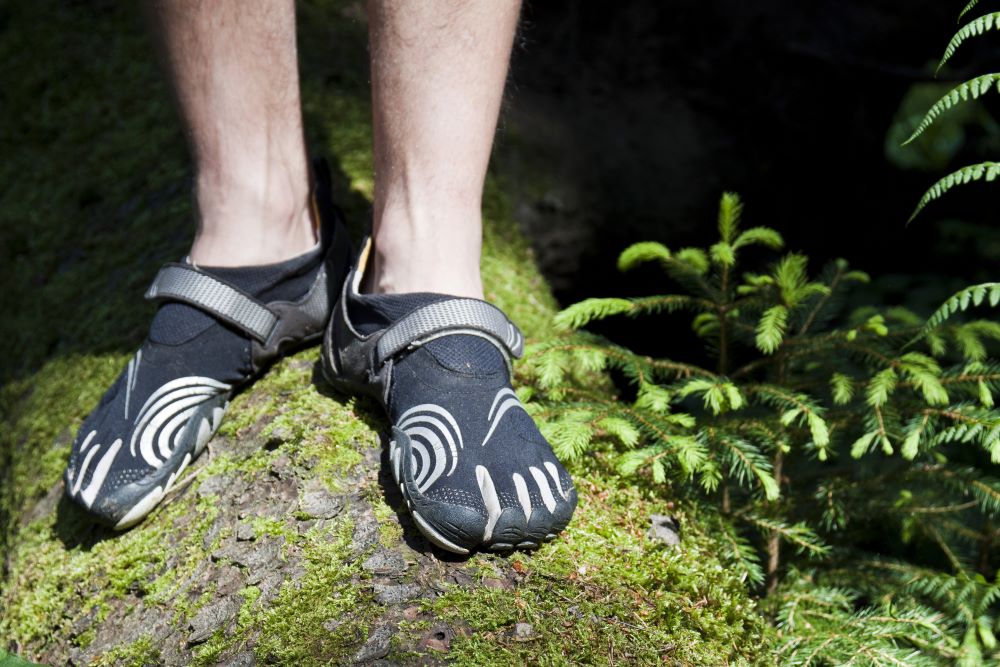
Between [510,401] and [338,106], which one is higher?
[510,401]

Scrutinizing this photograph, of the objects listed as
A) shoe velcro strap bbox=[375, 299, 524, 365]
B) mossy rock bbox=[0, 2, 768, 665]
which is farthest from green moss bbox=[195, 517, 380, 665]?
shoe velcro strap bbox=[375, 299, 524, 365]

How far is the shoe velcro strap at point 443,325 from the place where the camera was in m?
1.73

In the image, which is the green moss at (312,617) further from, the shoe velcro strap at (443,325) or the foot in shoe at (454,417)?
the shoe velcro strap at (443,325)

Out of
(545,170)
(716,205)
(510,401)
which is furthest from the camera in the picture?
(716,205)

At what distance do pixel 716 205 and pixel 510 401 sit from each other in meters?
2.75

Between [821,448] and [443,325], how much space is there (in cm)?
87

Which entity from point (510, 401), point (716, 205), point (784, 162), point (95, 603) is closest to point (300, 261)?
point (510, 401)

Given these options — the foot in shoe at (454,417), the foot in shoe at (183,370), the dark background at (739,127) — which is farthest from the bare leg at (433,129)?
the dark background at (739,127)

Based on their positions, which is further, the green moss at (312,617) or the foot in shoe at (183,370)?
the foot in shoe at (183,370)

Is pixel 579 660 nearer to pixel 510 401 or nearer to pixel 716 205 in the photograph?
pixel 510 401

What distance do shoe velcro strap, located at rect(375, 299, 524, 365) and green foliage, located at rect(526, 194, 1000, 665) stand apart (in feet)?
0.80

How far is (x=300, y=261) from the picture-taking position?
80.5 inches

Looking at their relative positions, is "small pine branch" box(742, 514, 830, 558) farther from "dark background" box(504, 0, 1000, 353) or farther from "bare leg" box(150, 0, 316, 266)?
"dark background" box(504, 0, 1000, 353)

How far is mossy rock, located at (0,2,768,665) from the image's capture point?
148cm
